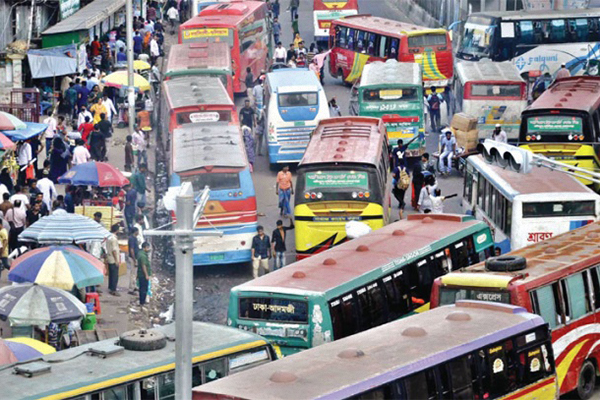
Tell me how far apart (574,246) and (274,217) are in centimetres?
1271

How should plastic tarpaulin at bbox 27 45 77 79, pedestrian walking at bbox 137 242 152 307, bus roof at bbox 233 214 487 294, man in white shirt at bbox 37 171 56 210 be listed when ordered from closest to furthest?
bus roof at bbox 233 214 487 294 → pedestrian walking at bbox 137 242 152 307 → man in white shirt at bbox 37 171 56 210 → plastic tarpaulin at bbox 27 45 77 79

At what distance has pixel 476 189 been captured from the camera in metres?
30.9

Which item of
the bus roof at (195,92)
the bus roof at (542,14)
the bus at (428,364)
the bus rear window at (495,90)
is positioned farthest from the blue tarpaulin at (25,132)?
the bus roof at (542,14)

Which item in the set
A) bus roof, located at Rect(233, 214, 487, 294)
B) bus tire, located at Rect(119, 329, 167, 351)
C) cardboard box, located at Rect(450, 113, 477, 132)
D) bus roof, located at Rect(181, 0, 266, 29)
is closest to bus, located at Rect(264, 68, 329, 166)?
cardboard box, located at Rect(450, 113, 477, 132)

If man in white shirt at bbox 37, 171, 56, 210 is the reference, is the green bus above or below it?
above

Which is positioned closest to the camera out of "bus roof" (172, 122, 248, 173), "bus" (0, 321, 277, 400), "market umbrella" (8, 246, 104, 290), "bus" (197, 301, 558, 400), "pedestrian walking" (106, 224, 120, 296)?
"bus" (197, 301, 558, 400)

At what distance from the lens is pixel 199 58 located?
136 ft

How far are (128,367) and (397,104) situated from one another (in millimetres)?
22093

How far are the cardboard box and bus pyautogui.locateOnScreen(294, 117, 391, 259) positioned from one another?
878cm

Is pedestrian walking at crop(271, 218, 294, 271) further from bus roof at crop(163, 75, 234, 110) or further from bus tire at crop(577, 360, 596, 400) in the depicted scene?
bus tire at crop(577, 360, 596, 400)

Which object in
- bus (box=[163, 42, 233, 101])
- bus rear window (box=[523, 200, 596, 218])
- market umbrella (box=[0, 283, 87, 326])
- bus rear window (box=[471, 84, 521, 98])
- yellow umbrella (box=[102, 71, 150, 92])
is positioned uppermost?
bus (box=[163, 42, 233, 101])

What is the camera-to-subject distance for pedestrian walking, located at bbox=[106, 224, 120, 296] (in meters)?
26.7

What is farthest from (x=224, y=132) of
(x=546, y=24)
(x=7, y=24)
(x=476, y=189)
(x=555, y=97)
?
(x=546, y=24)

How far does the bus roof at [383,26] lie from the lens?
46656 mm
